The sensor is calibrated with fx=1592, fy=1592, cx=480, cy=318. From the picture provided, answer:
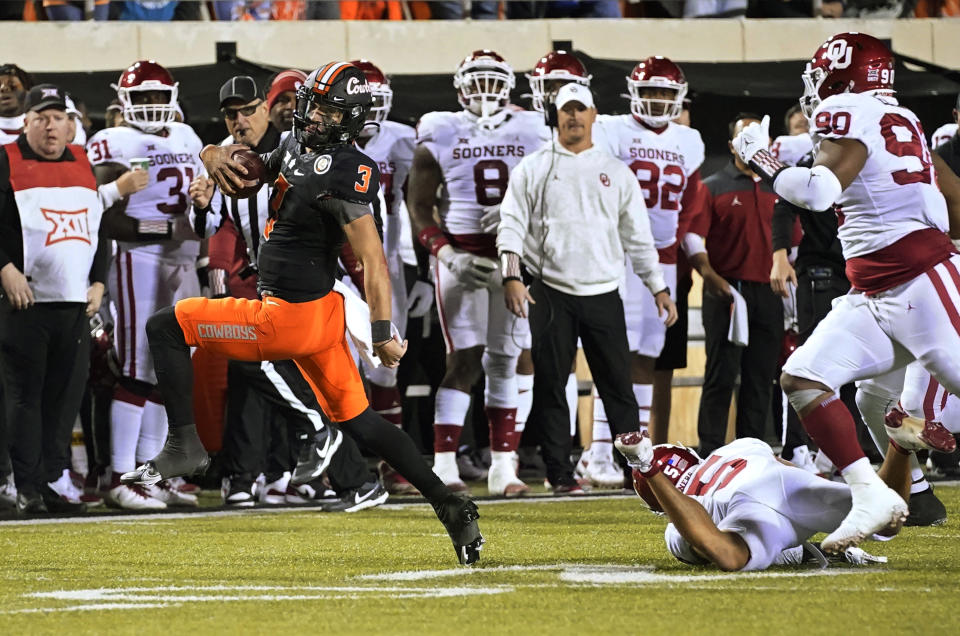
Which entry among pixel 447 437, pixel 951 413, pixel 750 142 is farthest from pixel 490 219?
pixel 750 142

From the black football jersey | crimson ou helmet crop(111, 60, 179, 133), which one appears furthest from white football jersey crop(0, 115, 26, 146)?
the black football jersey

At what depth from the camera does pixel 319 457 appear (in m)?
6.24

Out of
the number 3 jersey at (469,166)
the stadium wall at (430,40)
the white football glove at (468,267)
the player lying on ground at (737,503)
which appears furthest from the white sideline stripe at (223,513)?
the stadium wall at (430,40)

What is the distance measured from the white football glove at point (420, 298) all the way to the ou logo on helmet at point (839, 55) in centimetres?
394

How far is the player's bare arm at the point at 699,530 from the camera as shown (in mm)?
4234

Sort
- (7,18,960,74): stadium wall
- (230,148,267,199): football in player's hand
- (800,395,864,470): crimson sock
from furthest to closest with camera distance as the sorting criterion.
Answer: (7,18,960,74): stadium wall
(230,148,267,199): football in player's hand
(800,395,864,470): crimson sock

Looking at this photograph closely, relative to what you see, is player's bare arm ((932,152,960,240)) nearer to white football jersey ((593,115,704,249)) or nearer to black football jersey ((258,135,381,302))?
black football jersey ((258,135,381,302))

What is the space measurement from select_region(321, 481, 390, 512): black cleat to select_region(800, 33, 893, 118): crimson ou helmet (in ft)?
9.46

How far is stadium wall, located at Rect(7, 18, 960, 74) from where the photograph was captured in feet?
37.8

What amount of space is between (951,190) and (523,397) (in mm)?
3082

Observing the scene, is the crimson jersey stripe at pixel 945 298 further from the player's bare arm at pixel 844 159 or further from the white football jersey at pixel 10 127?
the white football jersey at pixel 10 127

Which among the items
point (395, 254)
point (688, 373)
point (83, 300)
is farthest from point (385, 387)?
point (688, 373)

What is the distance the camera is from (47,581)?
4.54 meters

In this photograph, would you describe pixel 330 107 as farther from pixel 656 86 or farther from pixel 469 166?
pixel 656 86
